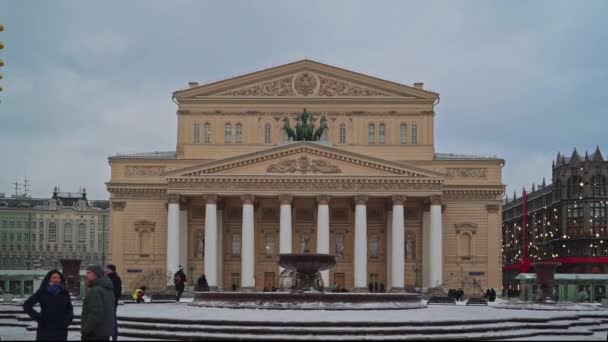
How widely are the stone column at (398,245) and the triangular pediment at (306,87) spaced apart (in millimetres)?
11468

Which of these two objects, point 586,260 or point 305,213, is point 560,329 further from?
point 586,260

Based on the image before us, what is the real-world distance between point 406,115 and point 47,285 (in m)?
62.9

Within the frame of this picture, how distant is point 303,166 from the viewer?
2778 inches

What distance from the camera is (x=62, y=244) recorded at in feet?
447

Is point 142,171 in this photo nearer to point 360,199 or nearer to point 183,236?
point 183,236

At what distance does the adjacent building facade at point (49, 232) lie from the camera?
132500 millimetres

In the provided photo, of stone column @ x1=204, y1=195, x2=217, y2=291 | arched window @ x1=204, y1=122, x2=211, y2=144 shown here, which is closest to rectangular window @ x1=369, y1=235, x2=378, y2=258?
stone column @ x1=204, y1=195, x2=217, y2=291

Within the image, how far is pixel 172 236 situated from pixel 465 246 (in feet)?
72.0

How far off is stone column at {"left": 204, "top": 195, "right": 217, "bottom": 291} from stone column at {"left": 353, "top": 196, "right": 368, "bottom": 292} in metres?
9.92

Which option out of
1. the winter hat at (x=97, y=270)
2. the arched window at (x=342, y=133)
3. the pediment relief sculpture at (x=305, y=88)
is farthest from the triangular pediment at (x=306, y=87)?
the winter hat at (x=97, y=270)

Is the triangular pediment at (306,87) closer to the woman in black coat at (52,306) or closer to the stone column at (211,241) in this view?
the stone column at (211,241)

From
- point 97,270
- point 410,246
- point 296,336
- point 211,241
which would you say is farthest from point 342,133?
point 97,270

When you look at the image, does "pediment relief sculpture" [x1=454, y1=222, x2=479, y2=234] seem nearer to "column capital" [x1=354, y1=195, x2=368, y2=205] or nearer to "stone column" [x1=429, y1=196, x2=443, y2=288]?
"stone column" [x1=429, y1=196, x2=443, y2=288]

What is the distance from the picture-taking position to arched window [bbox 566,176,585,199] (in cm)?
11425
